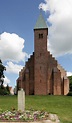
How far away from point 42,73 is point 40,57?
3683 mm

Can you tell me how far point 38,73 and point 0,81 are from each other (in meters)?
8.55

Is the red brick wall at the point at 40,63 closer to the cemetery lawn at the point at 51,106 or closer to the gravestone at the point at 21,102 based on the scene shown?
the cemetery lawn at the point at 51,106

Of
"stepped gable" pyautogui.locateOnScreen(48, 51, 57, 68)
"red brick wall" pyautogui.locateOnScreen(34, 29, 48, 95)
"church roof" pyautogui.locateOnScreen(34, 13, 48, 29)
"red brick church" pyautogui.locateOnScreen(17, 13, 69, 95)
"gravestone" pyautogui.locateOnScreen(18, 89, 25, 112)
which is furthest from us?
"church roof" pyautogui.locateOnScreen(34, 13, 48, 29)

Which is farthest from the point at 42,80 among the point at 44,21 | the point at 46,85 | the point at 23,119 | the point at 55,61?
the point at 23,119

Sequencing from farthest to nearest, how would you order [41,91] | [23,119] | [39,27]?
1. [39,27]
2. [41,91]
3. [23,119]

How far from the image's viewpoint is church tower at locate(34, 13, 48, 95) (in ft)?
194

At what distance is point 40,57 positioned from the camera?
2391 inches

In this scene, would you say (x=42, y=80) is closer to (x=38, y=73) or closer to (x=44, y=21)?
(x=38, y=73)

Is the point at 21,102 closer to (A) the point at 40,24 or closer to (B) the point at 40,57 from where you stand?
(B) the point at 40,57

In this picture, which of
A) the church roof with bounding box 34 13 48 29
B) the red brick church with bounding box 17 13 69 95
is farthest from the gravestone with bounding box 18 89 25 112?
the church roof with bounding box 34 13 48 29

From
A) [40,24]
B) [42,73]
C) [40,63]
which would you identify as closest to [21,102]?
[42,73]

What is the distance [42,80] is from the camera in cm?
5931

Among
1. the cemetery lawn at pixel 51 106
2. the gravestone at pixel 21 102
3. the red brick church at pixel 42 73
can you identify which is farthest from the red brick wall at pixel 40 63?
the gravestone at pixel 21 102

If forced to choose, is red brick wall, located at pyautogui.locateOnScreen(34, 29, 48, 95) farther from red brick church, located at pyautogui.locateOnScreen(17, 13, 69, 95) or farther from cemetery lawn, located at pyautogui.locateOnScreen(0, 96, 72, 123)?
cemetery lawn, located at pyautogui.locateOnScreen(0, 96, 72, 123)
